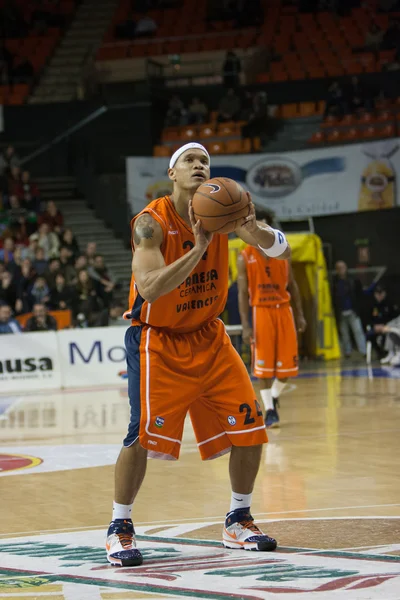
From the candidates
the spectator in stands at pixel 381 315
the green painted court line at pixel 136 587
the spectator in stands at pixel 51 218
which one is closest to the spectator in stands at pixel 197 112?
the spectator in stands at pixel 51 218

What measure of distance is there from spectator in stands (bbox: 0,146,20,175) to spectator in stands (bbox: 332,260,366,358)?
846 cm

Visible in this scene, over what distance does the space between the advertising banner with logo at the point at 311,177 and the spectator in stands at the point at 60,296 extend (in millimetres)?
4471

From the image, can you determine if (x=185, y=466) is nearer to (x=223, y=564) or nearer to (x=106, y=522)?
(x=106, y=522)

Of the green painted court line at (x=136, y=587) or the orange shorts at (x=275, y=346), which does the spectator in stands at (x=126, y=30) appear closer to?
the orange shorts at (x=275, y=346)

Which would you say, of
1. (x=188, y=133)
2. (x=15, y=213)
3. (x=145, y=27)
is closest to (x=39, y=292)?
(x=15, y=213)

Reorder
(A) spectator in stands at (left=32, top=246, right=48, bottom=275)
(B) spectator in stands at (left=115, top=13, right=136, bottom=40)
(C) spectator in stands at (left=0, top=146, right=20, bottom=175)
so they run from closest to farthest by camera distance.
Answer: (A) spectator in stands at (left=32, top=246, right=48, bottom=275)
(C) spectator in stands at (left=0, top=146, right=20, bottom=175)
(B) spectator in stands at (left=115, top=13, right=136, bottom=40)

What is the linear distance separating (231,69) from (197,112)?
144 centimetres

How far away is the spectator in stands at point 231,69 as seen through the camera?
2511cm

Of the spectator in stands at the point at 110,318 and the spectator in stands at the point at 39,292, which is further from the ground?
the spectator in stands at the point at 39,292

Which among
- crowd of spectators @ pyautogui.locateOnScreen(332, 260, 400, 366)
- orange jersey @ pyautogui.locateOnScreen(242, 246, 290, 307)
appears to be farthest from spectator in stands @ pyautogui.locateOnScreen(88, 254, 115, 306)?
orange jersey @ pyautogui.locateOnScreen(242, 246, 290, 307)

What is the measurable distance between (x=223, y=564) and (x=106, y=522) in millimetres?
1472

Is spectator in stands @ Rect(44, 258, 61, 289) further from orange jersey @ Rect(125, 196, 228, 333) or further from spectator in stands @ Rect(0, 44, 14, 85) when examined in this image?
orange jersey @ Rect(125, 196, 228, 333)

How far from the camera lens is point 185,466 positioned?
8.33 metres

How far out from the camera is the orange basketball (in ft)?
15.6
